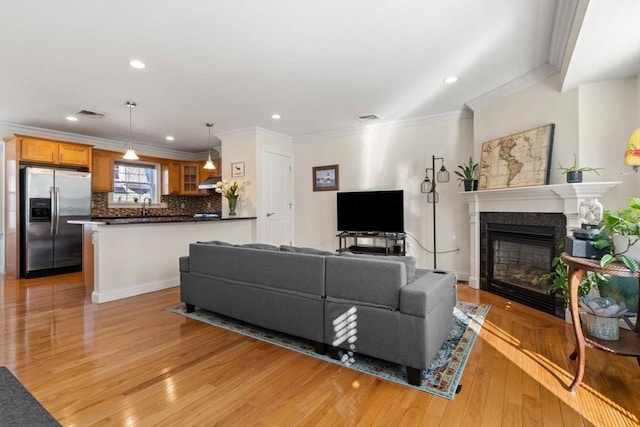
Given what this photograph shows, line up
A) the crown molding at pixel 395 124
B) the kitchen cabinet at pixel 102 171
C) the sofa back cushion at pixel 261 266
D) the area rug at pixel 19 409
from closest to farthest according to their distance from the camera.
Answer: the area rug at pixel 19 409, the sofa back cushion at pixel 261 266, the crown molding at pixel 395 124, the kitchen cabinet at pixel 102 171

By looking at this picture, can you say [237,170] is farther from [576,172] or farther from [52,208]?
[576,172]

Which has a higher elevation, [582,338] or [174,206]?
[174,206]

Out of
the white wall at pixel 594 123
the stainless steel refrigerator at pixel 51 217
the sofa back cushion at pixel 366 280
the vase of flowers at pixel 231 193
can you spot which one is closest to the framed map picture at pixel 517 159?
the white wall at pixel 594 123

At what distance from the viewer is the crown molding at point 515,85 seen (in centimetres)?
327

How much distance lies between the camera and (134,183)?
6.98 metres

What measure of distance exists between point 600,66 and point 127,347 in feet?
14.7

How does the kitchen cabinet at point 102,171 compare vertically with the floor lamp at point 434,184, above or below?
above

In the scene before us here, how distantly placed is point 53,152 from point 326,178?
4.55m

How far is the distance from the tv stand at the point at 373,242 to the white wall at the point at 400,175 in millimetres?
201

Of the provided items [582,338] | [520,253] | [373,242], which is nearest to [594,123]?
[520,253]

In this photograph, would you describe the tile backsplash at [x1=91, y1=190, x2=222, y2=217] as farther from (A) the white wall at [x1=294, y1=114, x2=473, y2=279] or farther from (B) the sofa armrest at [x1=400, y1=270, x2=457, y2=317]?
(B) the sofa armrest at [x1=400, y1=270, x2=457, y2=317]

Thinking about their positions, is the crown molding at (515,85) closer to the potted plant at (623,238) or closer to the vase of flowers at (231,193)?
the potted plant at (623,238)

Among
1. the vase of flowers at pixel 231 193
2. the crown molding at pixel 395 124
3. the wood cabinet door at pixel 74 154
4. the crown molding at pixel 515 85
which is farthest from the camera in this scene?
the vase of flowers at pixel 231 193

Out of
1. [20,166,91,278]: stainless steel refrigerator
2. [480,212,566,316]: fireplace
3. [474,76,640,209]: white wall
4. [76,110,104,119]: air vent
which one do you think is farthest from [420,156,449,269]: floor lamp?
[20,166,91,278]: stainless steel refrigerator
